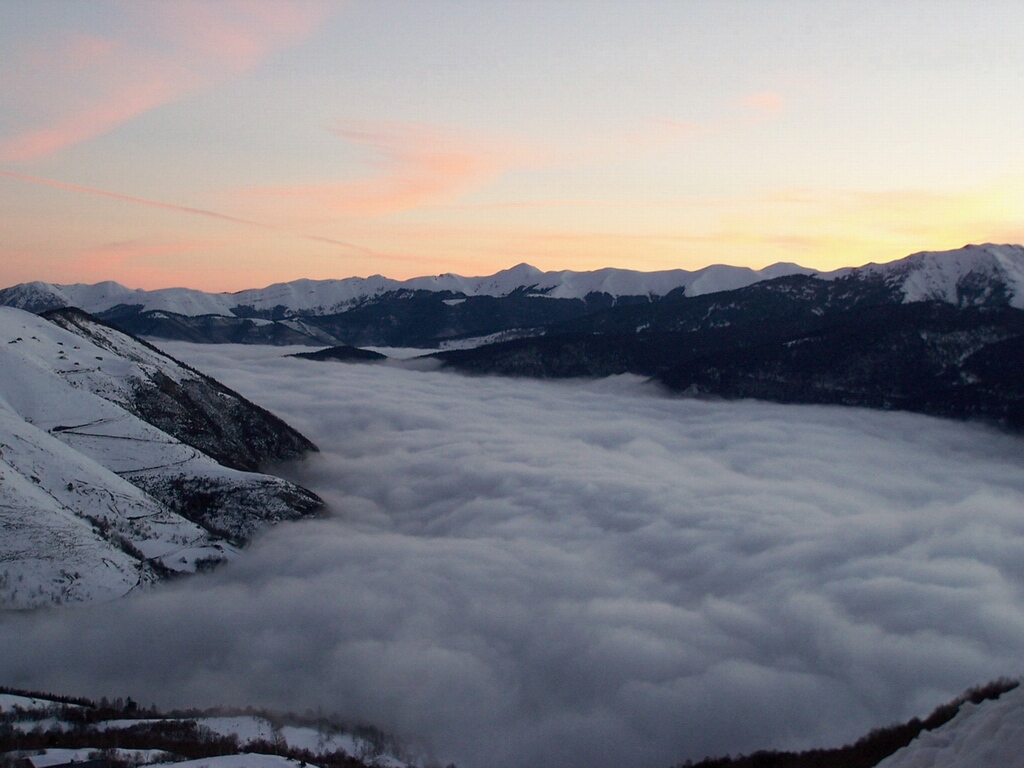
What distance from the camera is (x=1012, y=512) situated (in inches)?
6521

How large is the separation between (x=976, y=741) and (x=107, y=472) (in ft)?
372

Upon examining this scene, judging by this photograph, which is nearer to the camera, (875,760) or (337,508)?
(875,760)

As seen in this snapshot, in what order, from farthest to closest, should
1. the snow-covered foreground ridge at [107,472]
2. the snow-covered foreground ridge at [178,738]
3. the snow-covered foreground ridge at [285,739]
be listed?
the snow-covered foreground ridge at [107,472], the snow-covered foreground ridge at [178,738], the snow-covered foreground ridge at [285,739]

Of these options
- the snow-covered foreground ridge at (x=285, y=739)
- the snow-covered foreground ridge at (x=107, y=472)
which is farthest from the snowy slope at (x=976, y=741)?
the snow-covered foreground ridge at (x=107, y=472)

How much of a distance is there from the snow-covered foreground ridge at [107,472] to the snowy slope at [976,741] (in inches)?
3478

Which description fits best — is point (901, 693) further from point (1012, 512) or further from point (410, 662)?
point (1012, 512)

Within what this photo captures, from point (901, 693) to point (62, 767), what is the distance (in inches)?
3138

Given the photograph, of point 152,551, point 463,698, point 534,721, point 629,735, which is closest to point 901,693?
point 629,735

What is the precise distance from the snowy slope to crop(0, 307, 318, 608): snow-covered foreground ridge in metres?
88.3

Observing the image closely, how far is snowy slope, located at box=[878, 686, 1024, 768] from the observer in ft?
100

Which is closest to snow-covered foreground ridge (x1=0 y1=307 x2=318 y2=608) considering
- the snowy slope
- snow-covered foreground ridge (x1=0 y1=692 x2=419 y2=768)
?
snow-covered foreground ridge (x1=0 y1=692 x2=419 y2=768)

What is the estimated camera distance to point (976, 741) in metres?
33.1

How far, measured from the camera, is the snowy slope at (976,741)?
30.6 metres

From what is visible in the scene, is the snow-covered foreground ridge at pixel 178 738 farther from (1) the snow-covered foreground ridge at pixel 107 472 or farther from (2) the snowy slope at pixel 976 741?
(2) the snowy slope at pixel 976 741
